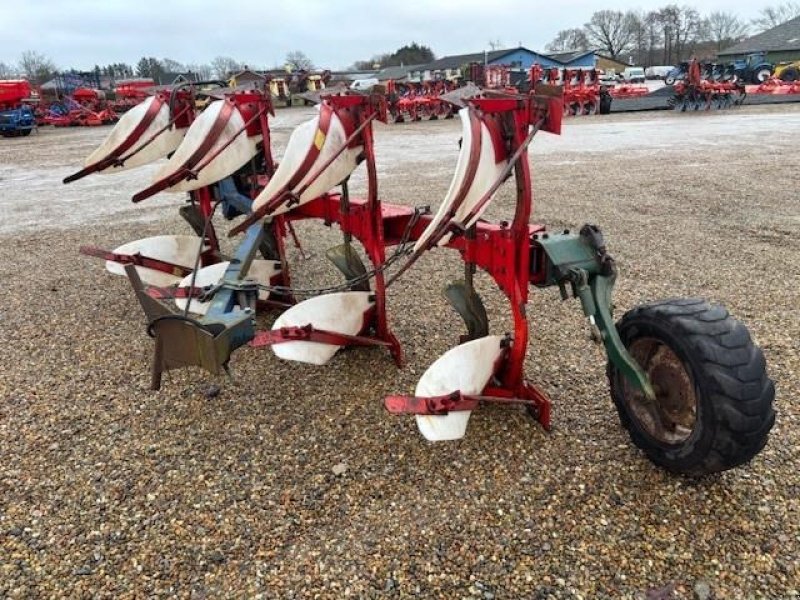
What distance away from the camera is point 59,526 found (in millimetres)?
2330

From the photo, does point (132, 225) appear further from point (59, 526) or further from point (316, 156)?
point (59, 526)

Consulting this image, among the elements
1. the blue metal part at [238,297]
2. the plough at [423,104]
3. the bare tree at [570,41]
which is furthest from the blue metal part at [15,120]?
the bare tree at [570,41]

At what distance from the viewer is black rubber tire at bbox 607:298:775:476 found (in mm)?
2076

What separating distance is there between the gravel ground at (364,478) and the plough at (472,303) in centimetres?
22

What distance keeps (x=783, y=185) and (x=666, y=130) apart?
26.0 feet

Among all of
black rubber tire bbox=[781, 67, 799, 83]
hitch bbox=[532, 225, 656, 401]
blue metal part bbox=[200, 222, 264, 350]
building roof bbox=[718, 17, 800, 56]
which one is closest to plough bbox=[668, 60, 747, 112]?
black rubber tire bbox=[781, 67, 799, 83]

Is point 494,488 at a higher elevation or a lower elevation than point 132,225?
lower

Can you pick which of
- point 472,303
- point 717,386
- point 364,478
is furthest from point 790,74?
point 364,478

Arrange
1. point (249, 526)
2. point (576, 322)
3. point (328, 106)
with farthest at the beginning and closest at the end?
point (576, 322) < point (328, 106) < point (249, 526)

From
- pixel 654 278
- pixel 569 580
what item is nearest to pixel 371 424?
pixel 569 580

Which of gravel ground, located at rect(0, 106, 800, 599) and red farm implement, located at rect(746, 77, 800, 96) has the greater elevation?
red farm implement, located at rect(746, 77, 800, 96)

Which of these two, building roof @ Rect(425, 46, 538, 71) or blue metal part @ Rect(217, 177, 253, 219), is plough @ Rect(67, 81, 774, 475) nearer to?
blue metal part @ Rect(217, 177, 253, 219)

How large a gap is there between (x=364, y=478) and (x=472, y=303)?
95 centimetres

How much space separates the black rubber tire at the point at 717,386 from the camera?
81.7 inches
